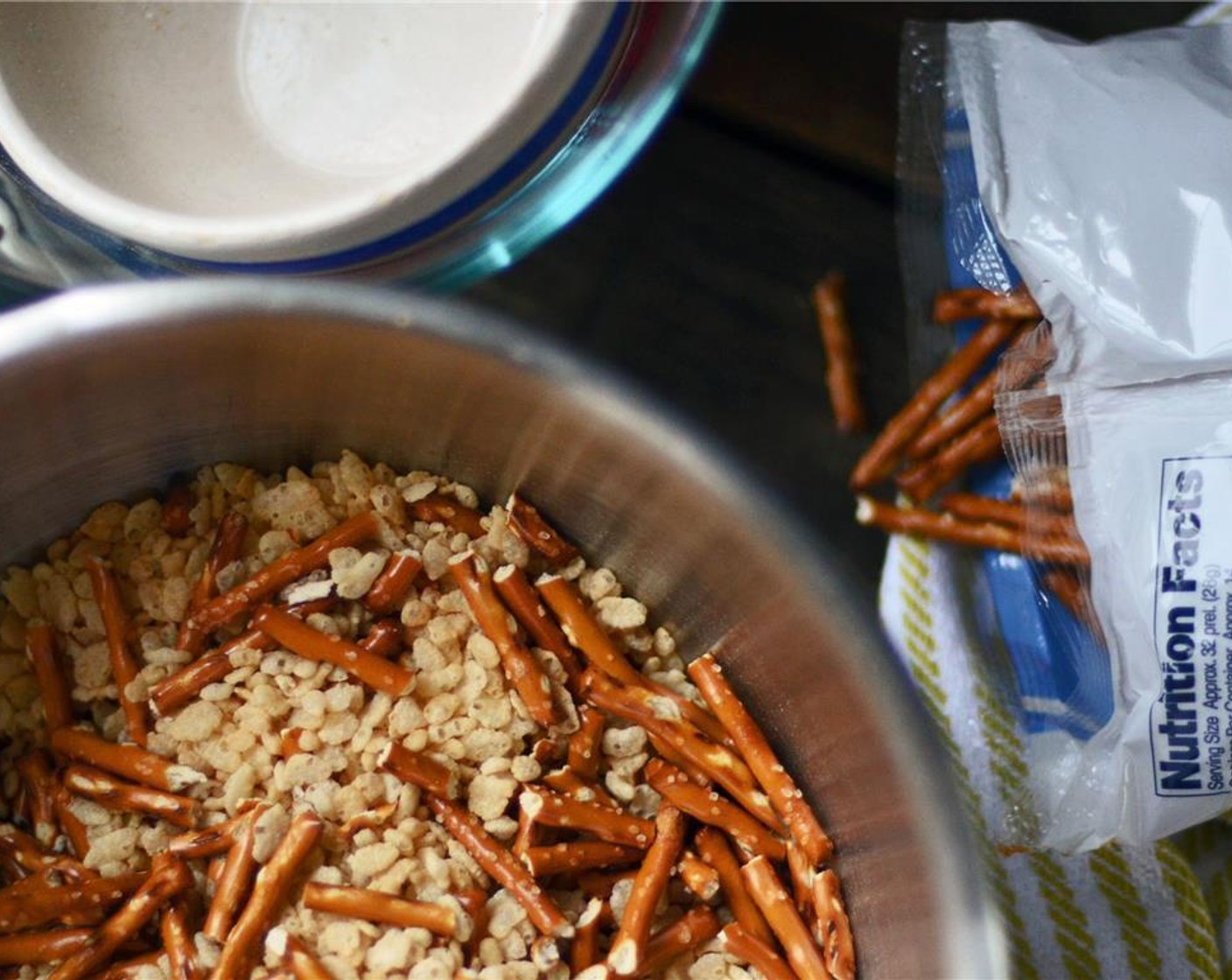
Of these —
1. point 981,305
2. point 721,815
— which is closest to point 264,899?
point 721,815

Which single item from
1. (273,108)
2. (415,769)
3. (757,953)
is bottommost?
(757,953)

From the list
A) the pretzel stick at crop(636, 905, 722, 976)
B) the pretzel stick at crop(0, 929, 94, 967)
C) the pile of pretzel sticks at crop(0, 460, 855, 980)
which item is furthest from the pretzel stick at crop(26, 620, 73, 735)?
the pretzel stick at crop(636, 905, 722, 976)

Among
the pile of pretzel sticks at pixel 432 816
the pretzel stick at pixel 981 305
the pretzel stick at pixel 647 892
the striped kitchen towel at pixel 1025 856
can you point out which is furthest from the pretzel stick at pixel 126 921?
the pretzel stick at pixel 981 305

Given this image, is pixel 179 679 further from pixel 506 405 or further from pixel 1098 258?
pixel 1098 258

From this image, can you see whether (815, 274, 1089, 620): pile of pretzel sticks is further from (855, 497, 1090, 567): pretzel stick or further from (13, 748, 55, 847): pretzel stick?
(13, 748, 55, 847): pretzel stick

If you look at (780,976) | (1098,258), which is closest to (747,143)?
(1098,258)

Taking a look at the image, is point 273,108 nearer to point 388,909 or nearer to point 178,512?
point 178,512
